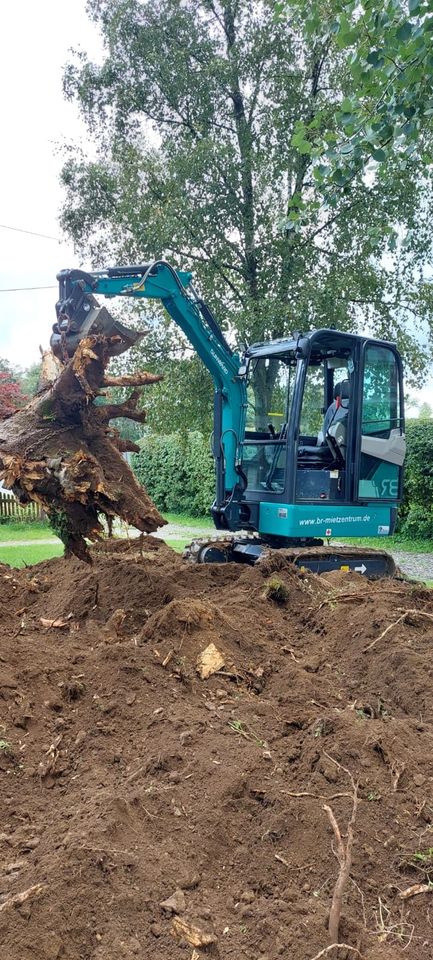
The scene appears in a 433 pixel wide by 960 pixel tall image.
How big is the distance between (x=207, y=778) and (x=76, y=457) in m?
2.89

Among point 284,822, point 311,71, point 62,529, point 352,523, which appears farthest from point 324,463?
point 311,71

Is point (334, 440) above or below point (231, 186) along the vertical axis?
below

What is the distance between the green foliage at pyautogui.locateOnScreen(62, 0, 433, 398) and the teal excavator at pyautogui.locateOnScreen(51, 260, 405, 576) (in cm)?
366

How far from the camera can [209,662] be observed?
4.69 metres

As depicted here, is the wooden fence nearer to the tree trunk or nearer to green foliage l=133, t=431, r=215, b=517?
green foliage l=133, t=431, r=215, b=517

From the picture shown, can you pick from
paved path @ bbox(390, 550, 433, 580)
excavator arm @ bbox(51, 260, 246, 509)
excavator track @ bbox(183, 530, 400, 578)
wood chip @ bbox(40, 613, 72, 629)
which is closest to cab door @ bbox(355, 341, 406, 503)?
excavator track @ bbox(183, 530, 400, 578)

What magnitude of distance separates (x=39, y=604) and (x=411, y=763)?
3.75 m

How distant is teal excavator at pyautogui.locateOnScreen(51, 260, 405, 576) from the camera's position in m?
7.79

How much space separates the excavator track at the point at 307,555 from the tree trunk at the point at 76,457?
7.82ft

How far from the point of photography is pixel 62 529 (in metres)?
5.83

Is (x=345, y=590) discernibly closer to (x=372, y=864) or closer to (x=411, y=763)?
(x=411, y=763)

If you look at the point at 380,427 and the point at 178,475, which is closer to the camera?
the point at 380,427

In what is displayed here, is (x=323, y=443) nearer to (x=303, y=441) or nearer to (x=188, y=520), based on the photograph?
(x=303, y=441)

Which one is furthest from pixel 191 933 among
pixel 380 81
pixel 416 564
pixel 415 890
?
pixel 416 564
